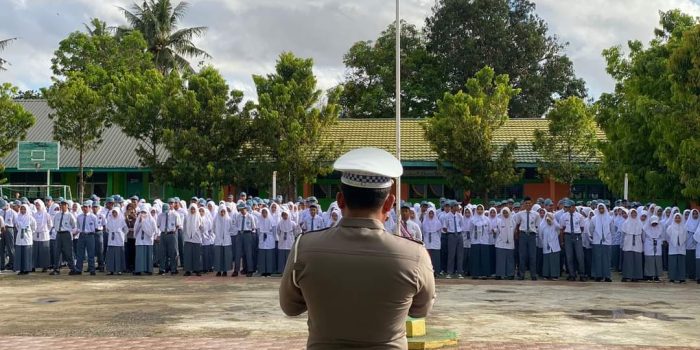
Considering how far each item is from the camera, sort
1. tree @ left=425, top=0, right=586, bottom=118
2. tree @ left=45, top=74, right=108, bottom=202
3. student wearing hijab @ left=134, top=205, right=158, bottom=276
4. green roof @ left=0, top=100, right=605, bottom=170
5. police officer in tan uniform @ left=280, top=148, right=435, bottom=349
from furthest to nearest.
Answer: tree @ left=425, top=0, right=586, bottom=118 < green roof @ left=0, top=100, right=605, bottom=170 < tree @ left=45, top=74, right=108, bottom=202 < student wearing hijab @ left=134, top=205, right=158, bottom=276 < police officer in tan uniform @ left=280, top=148, right=435, bottom=349

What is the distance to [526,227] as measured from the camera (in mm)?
18391

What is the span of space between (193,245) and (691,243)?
1055 centimetres

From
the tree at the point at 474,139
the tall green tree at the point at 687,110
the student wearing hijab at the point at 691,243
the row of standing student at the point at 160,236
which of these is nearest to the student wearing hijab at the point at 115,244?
the row of standing student at the point at 160,236

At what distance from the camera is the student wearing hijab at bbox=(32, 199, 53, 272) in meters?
19.0

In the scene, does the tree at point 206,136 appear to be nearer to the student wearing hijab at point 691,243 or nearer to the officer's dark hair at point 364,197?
the student wearing hijab at point 691,243

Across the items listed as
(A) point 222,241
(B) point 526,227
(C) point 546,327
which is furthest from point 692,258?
(A) point 222,241

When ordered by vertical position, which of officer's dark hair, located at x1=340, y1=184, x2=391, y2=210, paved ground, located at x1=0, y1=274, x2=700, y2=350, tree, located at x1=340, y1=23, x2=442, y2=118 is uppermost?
tree, located at x1=340, y1=23, x2=442, y2=118

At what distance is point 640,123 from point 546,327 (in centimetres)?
1533

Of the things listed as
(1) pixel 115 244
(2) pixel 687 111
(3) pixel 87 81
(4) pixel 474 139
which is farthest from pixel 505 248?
(3) pixel 87 81

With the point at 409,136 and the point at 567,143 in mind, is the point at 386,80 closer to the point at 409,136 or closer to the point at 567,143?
the point at 409,136

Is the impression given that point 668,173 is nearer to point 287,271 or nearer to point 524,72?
point 524,72

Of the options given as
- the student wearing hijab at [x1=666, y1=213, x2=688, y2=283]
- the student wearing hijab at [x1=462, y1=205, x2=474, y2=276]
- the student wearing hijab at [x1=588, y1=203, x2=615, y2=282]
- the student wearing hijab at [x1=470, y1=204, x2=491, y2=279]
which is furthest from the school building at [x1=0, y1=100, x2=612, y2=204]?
the student wearing hijab at [x1=666, y1=213, x2=688, y2=283]

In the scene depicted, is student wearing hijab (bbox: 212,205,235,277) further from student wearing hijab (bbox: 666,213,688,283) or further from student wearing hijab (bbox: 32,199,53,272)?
student wearing hijab (bbox: 666,213,688,283)

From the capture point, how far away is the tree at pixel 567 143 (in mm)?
29938
